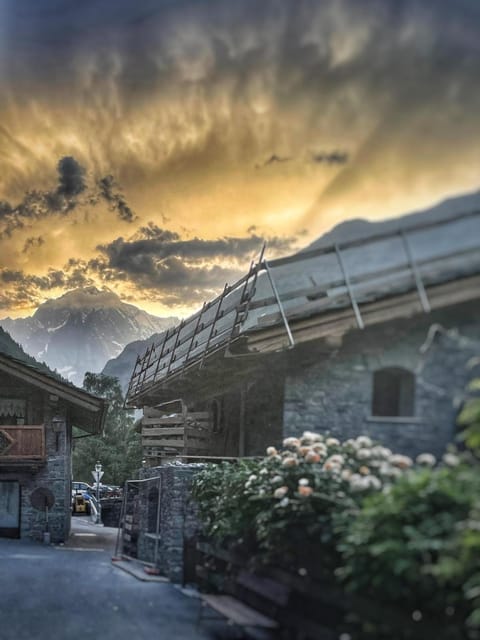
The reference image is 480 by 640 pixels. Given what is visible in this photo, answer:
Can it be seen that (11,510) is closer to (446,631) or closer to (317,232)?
(317,232)

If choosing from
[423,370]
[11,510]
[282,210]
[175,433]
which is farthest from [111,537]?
[423,370]

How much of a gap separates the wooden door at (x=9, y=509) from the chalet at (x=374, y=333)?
366 inches

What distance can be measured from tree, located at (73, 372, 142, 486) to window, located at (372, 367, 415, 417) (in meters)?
26.7

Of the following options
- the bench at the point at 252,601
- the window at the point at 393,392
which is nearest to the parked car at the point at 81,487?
the bench at the point at 252,601

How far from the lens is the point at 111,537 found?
17906mm

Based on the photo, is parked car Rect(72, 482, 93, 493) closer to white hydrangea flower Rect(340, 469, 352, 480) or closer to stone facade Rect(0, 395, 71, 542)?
stone facade Rect(0, 395, 71, 542)

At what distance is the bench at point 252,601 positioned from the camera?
21.8 ft

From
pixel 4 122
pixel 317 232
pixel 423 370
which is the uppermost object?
pixel 4 122

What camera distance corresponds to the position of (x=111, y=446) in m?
34.3

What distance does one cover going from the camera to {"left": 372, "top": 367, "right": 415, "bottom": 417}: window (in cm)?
588

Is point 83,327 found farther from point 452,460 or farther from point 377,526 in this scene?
point 452,460

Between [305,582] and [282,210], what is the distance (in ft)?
14.5

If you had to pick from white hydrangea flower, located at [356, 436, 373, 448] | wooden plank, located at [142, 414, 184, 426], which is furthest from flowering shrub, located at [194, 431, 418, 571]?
wooden plank, located at [142, 414, 184, 426]

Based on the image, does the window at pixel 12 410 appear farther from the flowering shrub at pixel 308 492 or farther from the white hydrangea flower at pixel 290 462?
the white hydrangea flower at pixel 290 462
